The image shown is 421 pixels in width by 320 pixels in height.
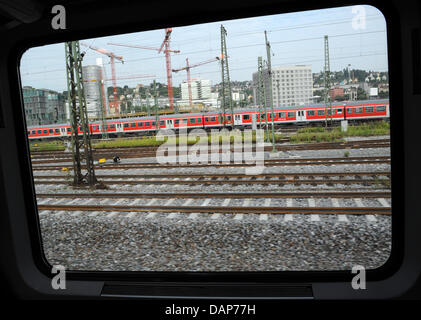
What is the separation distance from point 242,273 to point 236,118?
15444mm

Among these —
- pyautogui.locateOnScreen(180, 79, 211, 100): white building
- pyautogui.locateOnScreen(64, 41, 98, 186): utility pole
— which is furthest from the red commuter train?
pyautogui.locateOnScreen(64, 41, 98, 186): utility pole

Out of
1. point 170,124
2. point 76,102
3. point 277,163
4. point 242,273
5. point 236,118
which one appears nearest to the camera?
point 242,273

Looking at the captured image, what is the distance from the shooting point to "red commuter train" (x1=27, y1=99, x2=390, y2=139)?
1465 cm

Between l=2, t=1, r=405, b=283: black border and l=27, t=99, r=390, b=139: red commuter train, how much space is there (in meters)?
12.7

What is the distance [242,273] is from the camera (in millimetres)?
1907

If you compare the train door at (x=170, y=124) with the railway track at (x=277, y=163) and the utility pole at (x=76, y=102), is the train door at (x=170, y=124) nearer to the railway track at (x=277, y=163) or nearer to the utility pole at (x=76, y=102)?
the railway track at (x=277, y=163)

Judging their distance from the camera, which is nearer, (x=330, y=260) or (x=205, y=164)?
(x=330, y=260)

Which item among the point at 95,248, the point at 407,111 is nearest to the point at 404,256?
the point at 407,111

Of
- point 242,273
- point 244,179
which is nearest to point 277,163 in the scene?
point 244,179

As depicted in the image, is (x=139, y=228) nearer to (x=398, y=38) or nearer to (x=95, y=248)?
(x=95, y=248)

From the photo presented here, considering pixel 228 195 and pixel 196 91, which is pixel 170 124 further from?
pixel 228 195

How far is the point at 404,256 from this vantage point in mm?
1789

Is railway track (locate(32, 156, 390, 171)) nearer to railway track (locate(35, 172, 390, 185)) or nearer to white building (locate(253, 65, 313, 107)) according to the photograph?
railway track (locate(35, 172, 390, 185))
